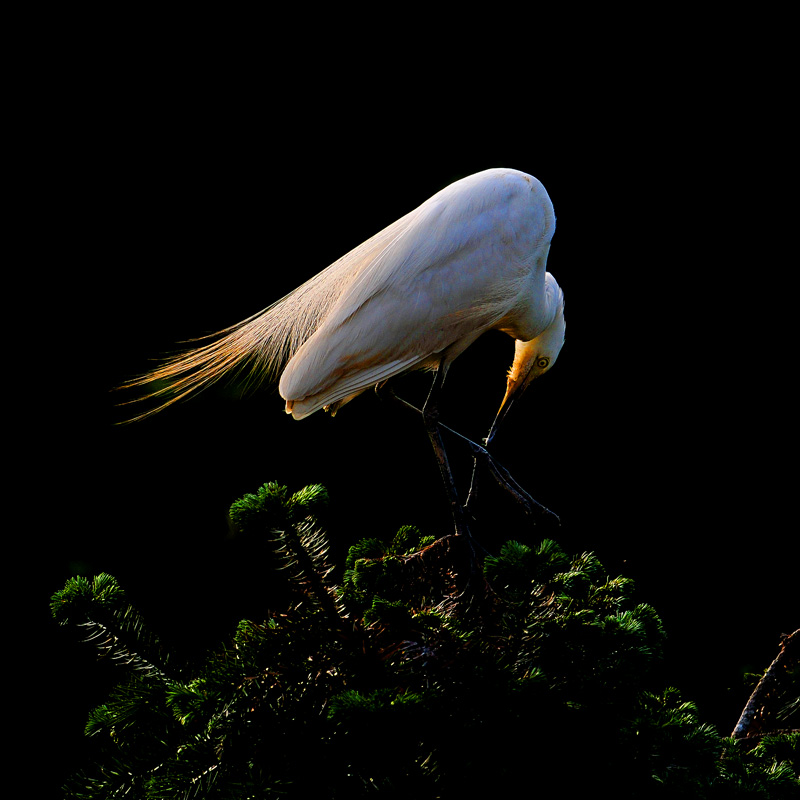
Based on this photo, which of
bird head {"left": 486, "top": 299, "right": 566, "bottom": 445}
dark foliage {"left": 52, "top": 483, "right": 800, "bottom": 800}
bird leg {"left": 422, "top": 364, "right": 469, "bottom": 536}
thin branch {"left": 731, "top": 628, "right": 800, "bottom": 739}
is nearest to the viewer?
dark foliage {"left": 52, "top": 483, "right": 800, "bottom": 800}

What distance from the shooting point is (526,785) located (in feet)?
2.63

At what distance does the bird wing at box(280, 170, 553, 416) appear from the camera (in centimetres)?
127

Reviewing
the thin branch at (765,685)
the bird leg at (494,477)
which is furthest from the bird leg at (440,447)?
the thin branch at (765,685)

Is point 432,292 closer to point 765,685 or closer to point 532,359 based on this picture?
point 532,359

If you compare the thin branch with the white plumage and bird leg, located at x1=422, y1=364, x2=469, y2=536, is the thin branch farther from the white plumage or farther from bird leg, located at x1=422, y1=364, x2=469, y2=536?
the white plumage

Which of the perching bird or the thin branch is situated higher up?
the perching bird

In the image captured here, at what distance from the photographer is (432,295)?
1279mm

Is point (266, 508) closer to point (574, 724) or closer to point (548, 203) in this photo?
point (574, 724)

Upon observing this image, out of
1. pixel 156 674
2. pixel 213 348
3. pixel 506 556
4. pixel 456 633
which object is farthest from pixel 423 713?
A: pixel 213 348

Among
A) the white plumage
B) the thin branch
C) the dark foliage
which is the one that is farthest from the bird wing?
the thin branch

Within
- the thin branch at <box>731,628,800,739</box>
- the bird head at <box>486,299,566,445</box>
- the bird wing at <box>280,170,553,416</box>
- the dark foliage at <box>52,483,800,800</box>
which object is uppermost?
the bird wing at <box>280,170,553,416</box>

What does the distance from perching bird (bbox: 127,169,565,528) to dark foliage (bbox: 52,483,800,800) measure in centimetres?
39

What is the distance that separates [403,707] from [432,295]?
0.72m

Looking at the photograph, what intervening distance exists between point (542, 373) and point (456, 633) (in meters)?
0.80
